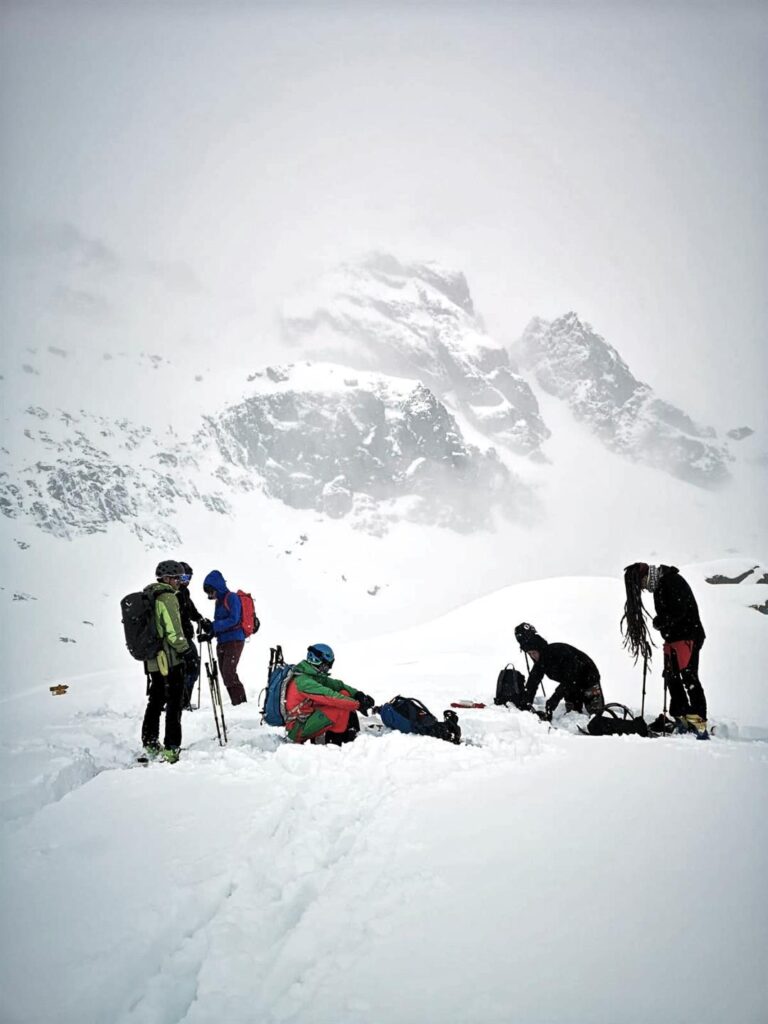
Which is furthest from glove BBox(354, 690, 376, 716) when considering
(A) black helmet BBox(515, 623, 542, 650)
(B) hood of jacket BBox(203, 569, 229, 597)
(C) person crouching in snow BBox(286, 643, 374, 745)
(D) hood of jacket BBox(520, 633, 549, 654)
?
(B) hood of jacket BBox(203, 569, 229, 597)

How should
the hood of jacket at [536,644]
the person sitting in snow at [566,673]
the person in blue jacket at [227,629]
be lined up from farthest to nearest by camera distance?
the person in blue jacket at [227,629] → the hood of jacket at [536,644] → the person sitting in snow at [566,673]

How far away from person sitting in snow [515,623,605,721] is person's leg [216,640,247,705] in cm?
428

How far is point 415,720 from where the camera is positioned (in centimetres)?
632

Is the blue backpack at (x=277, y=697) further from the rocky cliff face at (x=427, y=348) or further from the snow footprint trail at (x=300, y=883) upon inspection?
the rocky cliff face at (x=427, y=348)

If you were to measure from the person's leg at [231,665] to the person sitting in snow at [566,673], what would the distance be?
169 inches

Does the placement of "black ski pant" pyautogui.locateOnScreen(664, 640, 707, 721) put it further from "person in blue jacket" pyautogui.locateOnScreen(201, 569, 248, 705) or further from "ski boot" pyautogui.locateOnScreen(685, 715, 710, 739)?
"person in blue jacket" pyautogui.locateOnScreen(201, 569, 248, 705)

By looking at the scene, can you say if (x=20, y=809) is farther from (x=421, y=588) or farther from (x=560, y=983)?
(x=421, y=588)

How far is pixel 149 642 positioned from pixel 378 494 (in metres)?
91.8

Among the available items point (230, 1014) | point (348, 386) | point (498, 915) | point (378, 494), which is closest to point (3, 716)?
point (230, 1014)

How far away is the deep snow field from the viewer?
2092 mm

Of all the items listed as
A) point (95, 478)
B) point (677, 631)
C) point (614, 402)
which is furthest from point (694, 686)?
point (614, 402)

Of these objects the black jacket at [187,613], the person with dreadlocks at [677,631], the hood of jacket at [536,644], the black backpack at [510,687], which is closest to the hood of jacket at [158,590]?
the black jacket at [187,613]

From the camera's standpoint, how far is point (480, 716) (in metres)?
7.25

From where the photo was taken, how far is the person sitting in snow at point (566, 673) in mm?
7270
